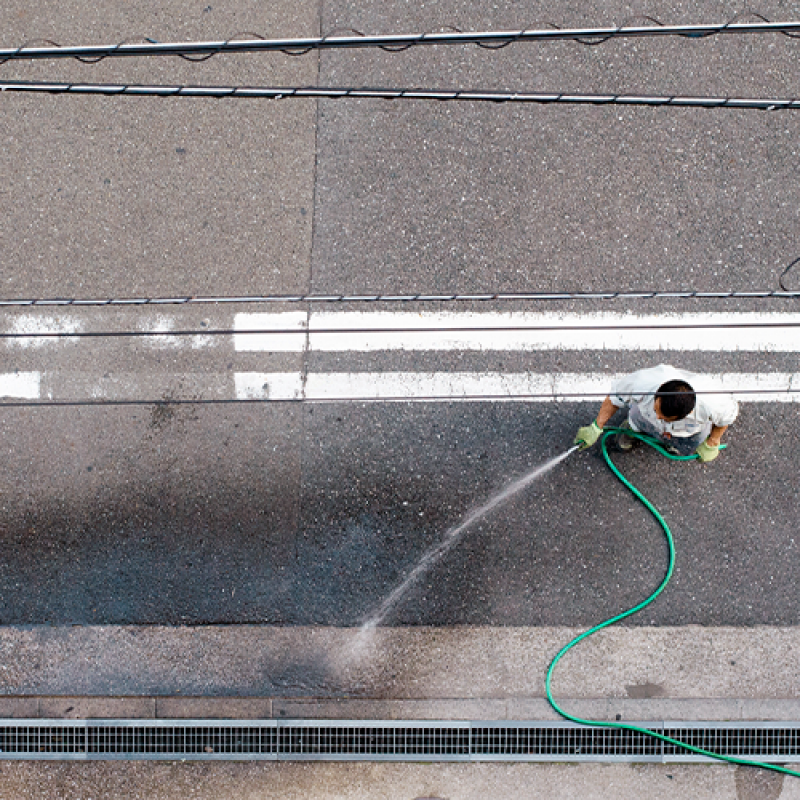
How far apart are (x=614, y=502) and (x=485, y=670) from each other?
1.46m

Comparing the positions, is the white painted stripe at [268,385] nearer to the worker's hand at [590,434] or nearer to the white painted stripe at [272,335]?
the white painted stripe at [272,335]

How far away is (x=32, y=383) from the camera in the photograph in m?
4.91

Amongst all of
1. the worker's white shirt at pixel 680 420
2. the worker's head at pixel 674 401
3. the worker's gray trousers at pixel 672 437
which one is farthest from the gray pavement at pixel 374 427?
the worker's head at pixel 674 401

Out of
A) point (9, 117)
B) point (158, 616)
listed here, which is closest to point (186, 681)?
point (158, 616)

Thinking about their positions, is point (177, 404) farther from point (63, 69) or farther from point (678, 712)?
point (678, 712)

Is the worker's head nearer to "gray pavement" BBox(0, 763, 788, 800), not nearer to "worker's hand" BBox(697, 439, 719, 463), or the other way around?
"worker's hand" BBox(697, 439, 719, 463)

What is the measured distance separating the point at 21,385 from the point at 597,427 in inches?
158

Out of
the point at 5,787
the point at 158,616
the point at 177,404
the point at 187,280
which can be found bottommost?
the point at 5,787

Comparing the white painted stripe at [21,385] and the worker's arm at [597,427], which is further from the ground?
the white painted stripe at [21,385]

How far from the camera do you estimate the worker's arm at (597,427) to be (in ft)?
14.5

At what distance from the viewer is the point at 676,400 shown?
3885 millimetres

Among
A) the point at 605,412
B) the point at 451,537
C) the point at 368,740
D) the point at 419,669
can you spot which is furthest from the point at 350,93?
the point at 368,740

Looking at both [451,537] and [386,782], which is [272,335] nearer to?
[451,537]

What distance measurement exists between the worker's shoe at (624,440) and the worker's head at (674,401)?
2.53 ft
